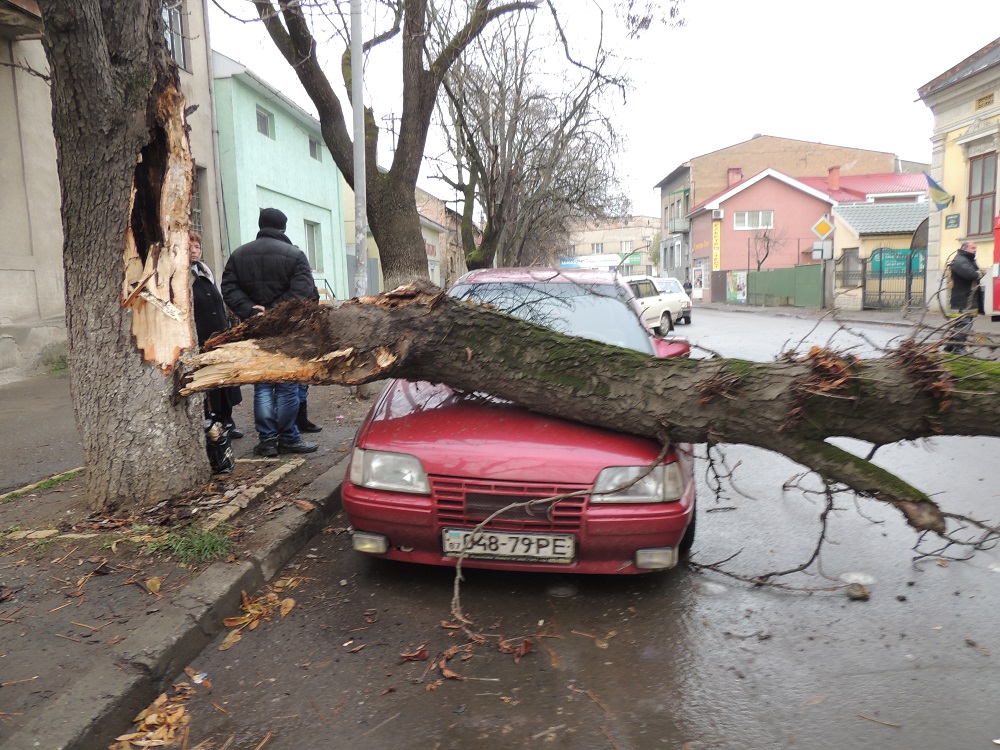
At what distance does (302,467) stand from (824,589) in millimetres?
3626

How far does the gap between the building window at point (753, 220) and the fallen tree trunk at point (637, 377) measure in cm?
4712

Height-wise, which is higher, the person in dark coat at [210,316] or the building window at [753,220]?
the building window at [753,220]

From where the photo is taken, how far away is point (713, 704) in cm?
261

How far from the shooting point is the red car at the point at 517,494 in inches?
127

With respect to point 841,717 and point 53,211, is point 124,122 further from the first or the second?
point 53,211

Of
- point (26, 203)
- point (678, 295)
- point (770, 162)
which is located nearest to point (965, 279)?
point (678, 295)

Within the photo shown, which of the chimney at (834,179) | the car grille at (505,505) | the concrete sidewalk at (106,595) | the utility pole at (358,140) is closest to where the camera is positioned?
the concrete sidewalk at (106,595)

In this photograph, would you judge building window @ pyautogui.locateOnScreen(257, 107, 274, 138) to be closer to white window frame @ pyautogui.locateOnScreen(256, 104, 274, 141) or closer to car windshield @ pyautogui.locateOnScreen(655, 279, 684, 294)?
white window frame @ pyautogui.locateOnScreen(256, 104, 274, 141)

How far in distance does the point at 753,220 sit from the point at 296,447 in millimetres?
46408

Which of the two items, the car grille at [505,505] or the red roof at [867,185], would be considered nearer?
the car grille at [505,505]

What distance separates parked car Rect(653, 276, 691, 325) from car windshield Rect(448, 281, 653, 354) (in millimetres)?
17595

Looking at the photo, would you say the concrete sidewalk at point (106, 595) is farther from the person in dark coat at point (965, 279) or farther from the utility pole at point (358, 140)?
the person in dark coat at point (965, 279)

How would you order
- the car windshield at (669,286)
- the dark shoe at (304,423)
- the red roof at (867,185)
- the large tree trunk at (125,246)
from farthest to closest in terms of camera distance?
the red roof at (867,185), the car windshield at (669,286), the dark shoe at (304,423), the large tree trunk at (125,246)

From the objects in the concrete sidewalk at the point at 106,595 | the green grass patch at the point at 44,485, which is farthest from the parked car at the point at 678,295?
the green grass patch at the point at 44,485
